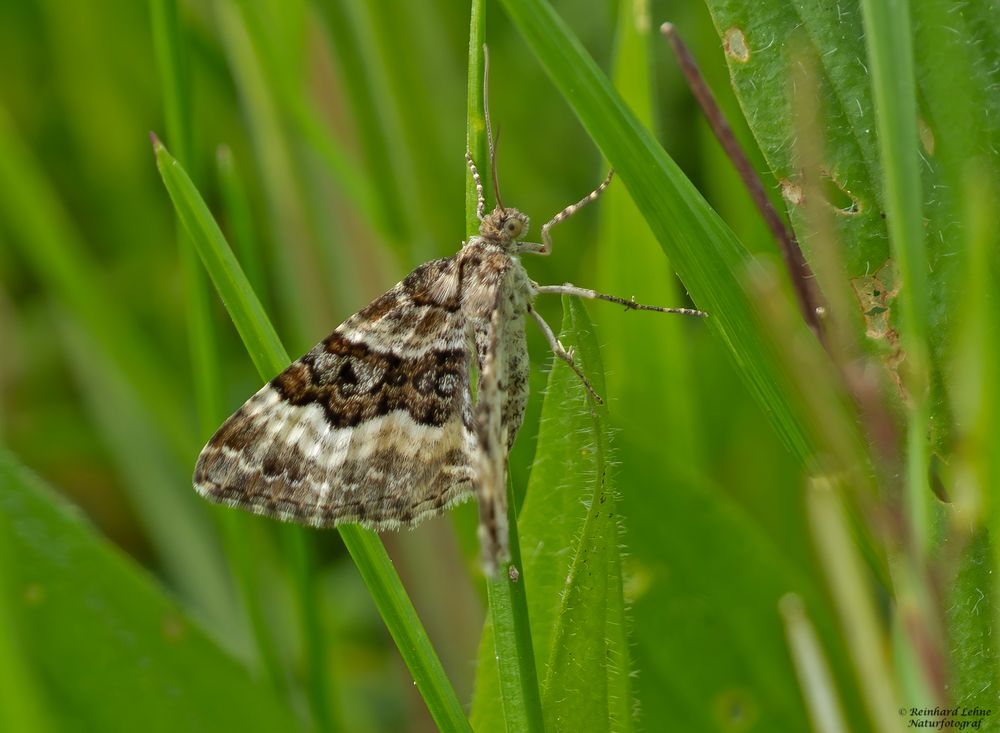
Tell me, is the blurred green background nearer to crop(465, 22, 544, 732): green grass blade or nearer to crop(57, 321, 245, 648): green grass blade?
crop(57, 321, 245, 648): green grass blade

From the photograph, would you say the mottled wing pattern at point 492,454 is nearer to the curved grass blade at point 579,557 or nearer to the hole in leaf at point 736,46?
the curved grass blade at point 579,557

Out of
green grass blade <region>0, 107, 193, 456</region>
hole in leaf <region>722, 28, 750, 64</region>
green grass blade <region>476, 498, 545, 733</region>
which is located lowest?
green grass blade <region>476, 498, 545, 733</region>

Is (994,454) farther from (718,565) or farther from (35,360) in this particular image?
(35,360)

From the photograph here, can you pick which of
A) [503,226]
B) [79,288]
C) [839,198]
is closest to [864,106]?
[839,198]

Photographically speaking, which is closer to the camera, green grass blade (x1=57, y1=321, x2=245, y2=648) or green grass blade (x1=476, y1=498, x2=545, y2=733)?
green grass blade (x1=476, y1=498, x2=545, y2=733)

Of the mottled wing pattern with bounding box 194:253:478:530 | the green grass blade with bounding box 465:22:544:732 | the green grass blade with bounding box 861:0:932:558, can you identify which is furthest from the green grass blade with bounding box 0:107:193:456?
the green grass blade with bounding box 861:0:932:558

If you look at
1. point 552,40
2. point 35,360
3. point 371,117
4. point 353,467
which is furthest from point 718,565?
point 35,360
